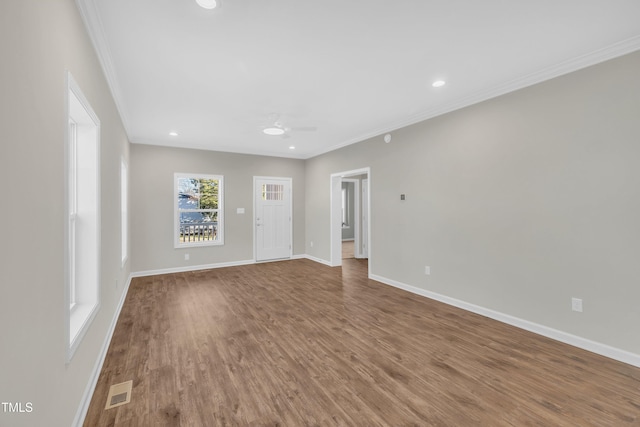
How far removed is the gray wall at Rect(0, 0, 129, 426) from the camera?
0.96 metres

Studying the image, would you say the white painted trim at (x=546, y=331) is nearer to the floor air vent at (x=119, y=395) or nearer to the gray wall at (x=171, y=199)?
the floor air vent at (x=119, y=395)

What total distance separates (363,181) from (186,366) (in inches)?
240

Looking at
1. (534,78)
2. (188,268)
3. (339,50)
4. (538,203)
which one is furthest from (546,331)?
(188,268)

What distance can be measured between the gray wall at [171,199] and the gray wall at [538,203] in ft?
11.9

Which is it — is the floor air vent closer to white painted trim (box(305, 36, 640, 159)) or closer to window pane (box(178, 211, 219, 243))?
window pane (box(178, 211, 219, 243))

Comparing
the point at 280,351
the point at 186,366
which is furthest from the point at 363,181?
the point at 186,366

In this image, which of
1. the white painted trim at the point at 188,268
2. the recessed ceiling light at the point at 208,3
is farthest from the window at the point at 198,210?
the recessed ceiling light at the point at 208,3

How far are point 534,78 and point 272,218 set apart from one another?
5535 millimetres

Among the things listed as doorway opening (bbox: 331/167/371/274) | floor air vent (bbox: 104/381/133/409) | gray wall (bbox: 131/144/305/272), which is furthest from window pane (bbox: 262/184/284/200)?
floor air vent (bbox: 104/381/133/409)

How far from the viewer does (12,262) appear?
987 millimetres

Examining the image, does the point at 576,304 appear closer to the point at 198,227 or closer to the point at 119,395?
the point at 119,395

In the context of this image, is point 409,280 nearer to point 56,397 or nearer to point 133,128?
point 56,397

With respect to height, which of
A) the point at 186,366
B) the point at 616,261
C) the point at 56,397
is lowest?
the point at 186,366

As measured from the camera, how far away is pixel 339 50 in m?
2.53
